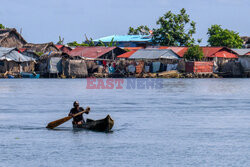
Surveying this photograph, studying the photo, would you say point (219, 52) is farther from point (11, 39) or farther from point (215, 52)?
point (11, 39)

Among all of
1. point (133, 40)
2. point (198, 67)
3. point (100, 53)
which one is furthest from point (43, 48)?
point (133, 40)

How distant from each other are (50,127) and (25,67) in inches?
2024

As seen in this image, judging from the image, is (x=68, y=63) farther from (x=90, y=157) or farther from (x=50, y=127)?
(x=90, y=157)

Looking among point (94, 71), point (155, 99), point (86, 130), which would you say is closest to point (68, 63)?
point (94, 71)

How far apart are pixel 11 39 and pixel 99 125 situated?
6395 cm

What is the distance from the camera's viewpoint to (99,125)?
21438 millimetres

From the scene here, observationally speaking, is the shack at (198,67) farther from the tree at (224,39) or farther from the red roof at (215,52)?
the tree at (224,39)

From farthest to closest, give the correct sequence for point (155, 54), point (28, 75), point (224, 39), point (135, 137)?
point (224, 39)
point (28, 75)
point (155, 54)
point (135, 137)

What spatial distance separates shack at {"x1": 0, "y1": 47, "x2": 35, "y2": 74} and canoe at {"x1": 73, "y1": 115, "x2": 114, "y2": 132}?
163 feet

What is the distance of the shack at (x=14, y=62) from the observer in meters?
70.1

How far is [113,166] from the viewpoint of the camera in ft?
53.1

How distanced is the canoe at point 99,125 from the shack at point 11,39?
60.7 metres

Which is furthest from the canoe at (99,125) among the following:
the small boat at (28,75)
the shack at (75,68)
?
the small boat at (28,75)

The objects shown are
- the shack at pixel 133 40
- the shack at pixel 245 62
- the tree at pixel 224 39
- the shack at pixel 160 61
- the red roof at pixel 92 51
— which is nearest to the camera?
the shack at pixel 245 62
